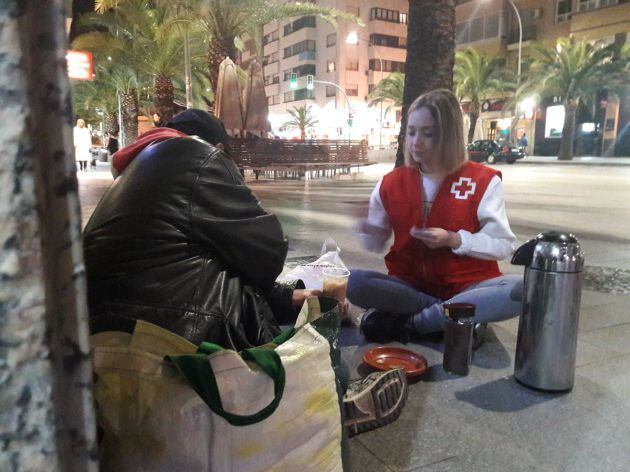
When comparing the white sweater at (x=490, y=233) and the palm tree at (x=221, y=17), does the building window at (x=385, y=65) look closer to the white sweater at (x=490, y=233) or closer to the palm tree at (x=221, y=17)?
the palm tree at (x=221, y=17)

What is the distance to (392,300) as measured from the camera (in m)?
3.17

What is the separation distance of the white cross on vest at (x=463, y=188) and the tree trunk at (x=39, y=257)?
2.51 meters

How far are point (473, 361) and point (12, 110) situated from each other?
281 cm

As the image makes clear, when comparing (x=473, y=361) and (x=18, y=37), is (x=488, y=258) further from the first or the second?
(x=18, y=37)

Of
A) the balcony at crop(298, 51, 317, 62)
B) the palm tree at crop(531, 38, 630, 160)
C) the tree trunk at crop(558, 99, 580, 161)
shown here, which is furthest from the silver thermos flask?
the balcony at crop(298, 51, 317, 62)

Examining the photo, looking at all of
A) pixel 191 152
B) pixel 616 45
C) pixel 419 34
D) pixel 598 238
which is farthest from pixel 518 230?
pixel 616 45

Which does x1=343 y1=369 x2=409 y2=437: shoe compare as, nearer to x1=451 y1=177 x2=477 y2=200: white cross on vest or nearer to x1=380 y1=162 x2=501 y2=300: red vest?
x1=380 y1=162 x2=501 y2=300: red vest

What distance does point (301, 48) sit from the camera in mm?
62469

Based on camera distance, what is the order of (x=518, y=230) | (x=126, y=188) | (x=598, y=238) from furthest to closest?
(x=518, y=230) → (x=598, y=238) → (x=126, y=188)

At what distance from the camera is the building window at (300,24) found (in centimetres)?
6078

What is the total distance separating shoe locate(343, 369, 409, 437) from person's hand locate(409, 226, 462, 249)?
780 mm

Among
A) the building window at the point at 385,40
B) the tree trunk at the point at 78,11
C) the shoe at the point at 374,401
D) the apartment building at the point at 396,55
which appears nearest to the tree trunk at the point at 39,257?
the shoe at the point at 374,401

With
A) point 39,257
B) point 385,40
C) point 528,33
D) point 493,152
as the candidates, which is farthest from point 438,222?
point 385,40

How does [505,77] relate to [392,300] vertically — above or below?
above
